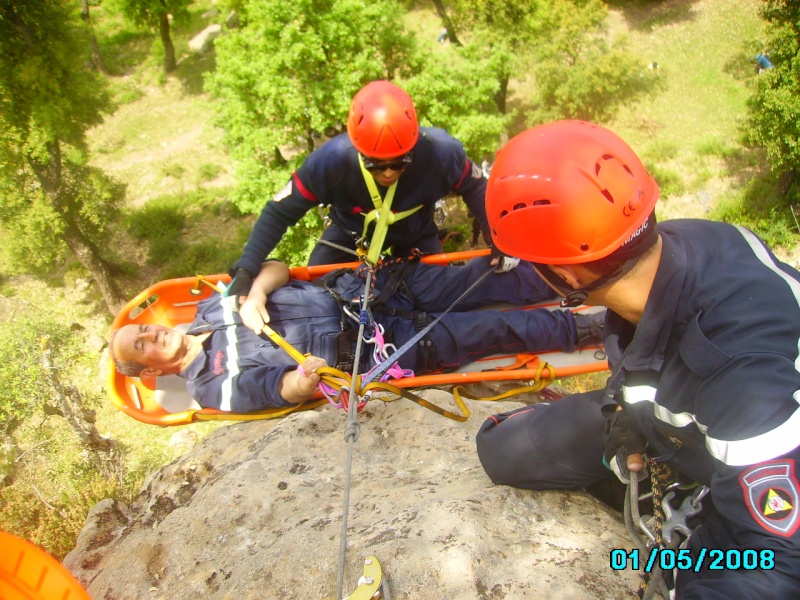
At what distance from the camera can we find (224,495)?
2.53 m

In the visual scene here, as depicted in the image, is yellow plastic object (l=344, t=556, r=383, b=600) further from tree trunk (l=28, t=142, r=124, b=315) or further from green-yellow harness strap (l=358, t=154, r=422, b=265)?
tree trunk (l=28, t=142, r=124, b=315)

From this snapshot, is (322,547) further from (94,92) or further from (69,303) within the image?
(69,303)

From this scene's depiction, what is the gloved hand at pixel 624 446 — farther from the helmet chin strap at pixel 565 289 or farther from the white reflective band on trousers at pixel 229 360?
the white reflective band on trousers at pixel 229 360

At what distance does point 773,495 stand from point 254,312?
3.02 m

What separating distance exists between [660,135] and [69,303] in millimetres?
10879

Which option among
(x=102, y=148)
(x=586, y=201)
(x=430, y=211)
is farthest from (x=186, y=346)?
(x=102, y=148)

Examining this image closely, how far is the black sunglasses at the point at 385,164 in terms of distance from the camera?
3596mm

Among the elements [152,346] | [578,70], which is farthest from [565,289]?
[578,70]

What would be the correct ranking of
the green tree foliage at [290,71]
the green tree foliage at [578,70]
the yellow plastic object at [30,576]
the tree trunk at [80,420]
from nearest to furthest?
the yellow plastic object at [30,576]
the tree trunk at [80,420]
the green tree foliage at [290,71]
the green tree foliage at [578,70]

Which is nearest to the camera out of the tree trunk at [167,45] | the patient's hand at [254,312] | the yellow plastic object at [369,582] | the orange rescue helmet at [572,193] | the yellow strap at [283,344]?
the orange rescue helmet at [572,193]

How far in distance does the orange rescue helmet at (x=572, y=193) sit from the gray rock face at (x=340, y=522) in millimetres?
1116

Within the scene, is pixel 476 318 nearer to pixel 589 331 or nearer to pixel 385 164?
pixel 589 331
